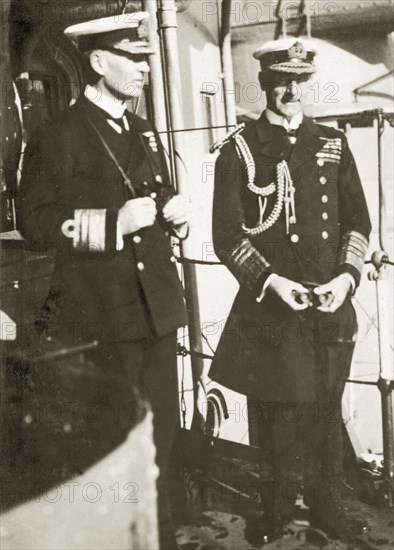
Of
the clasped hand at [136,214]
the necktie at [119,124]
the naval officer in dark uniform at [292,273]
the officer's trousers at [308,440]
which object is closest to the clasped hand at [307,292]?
the naval officer in dark uniform at [292,273]

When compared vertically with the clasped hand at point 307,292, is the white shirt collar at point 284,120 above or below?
above

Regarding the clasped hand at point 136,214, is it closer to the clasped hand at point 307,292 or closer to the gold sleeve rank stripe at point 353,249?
the clasped hand at point 307,292

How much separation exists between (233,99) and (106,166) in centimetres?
39

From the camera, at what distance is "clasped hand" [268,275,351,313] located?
5.73 feet

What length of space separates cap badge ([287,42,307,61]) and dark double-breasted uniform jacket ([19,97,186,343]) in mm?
413

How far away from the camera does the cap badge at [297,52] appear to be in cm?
169

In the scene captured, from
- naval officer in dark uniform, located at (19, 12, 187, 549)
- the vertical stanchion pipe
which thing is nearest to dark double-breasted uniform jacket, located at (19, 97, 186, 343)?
naval officer in dark uniform, located at (19, 12, 187, 549)

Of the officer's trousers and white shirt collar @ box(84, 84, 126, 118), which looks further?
the officer's trousers

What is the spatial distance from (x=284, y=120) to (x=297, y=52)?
17cm

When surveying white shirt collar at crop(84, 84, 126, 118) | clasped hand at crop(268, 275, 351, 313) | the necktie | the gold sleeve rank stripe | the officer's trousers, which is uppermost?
white shirt collar at crop(84, 84, 126, 118)

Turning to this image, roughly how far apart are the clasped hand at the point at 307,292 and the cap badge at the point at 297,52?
22.7 inches

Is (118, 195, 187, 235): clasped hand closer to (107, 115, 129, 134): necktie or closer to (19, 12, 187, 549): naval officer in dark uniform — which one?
(19, 12, 187, 549): naval officer in dark uniform

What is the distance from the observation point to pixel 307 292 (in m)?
1.76

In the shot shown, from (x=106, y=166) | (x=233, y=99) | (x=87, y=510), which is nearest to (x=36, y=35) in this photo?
(x=106, y=166)
